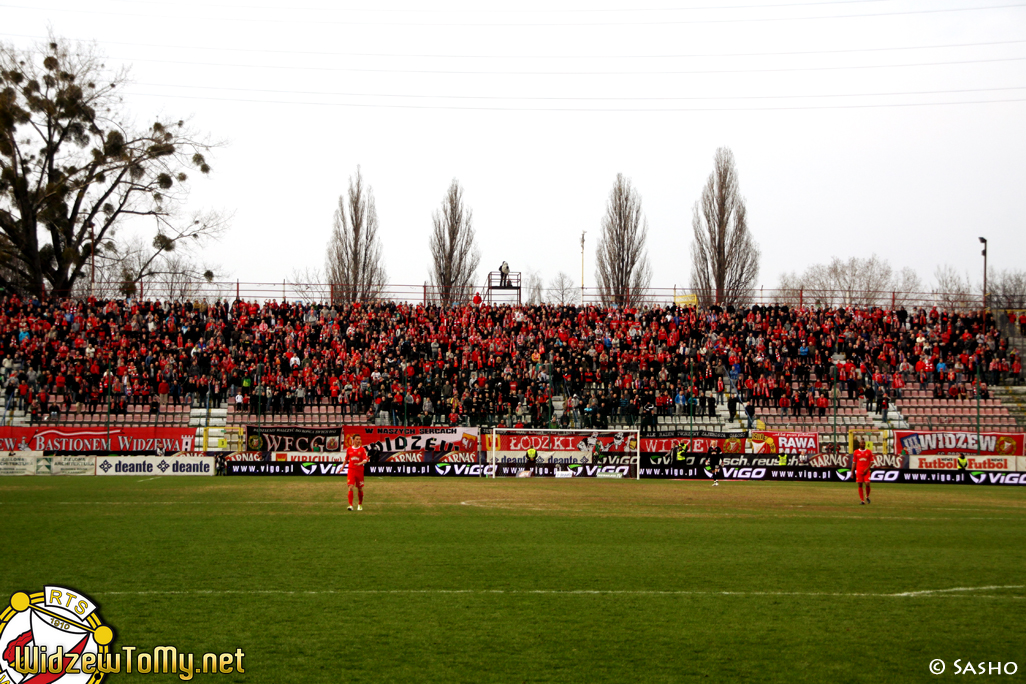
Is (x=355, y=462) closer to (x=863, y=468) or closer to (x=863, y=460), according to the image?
(x=863, y=468)

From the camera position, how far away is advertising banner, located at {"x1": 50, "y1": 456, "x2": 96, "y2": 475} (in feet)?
112

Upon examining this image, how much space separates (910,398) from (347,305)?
29.4 metres

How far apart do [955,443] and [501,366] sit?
20.6 meters

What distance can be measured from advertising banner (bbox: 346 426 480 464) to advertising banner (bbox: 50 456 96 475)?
10110 mm

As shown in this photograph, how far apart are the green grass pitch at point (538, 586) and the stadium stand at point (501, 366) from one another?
56.7 ft

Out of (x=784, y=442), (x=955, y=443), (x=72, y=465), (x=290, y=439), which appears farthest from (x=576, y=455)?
(x=72, y=465)

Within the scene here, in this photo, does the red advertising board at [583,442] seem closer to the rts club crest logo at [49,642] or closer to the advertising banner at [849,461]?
the advertising banner at [849,461]

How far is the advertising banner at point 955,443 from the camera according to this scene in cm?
3744

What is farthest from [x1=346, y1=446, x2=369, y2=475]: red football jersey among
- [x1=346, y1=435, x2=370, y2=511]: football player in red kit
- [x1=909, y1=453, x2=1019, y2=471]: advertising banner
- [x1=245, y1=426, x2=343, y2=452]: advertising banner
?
Answer: [x1=909, y1=453, x2=1019, y2=471]: advertising banner

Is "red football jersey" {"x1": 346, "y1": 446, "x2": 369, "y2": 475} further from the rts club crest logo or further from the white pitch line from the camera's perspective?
the rts club crest logo

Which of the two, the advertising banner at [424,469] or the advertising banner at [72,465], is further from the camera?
the advertising banner at [424,469]

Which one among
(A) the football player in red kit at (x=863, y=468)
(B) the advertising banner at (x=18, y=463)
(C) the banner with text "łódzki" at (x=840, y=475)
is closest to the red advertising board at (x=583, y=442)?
(C) the banner with text "łódzki" at (x=840, y=475)

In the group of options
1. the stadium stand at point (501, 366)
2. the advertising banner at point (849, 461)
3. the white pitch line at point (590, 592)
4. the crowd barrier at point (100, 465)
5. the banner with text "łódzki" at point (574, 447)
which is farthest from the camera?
the stadium stand at point (501, 366)

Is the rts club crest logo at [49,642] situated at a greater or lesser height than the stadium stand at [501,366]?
lesser
